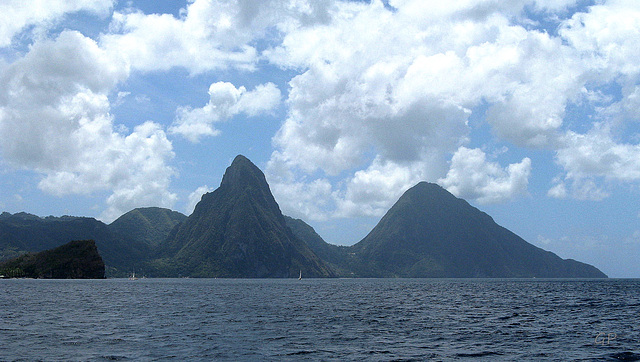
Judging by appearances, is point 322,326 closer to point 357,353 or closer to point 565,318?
point 357,353

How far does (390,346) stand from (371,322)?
20.2m

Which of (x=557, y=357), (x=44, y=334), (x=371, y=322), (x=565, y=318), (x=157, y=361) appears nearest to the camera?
(x=157, y=361)

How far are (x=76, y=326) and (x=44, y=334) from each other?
7415 mm

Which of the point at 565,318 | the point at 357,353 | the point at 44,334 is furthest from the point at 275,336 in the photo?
the point at 565,318

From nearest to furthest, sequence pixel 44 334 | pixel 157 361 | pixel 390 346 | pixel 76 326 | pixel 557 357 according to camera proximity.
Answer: pixel 157 361
pixel 557 357
pixel 390 346
pixel 44 334
pixel 76 326

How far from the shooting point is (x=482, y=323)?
64438 mm

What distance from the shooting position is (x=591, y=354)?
4119 centimetres

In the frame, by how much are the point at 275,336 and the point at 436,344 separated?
16.0 m

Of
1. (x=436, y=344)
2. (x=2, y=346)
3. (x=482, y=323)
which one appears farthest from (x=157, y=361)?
(x=482, y=323)

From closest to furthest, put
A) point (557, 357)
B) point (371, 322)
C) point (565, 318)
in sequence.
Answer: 1. point (557, 357)
2. point (371, 322)
3. point (565, 318)

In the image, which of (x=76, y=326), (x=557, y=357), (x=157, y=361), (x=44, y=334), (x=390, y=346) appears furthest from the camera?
(x=76, y=326)

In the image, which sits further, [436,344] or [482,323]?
[482,323]

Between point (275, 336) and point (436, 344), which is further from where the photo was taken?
point (275, 336)

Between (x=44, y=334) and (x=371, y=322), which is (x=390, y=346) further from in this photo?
(x=44, y=334)
